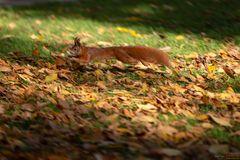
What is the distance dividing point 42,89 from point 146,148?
148 cm

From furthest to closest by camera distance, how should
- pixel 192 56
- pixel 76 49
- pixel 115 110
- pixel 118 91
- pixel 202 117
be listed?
pixel 192 56, pixel 76 49, pixel 118 91, pixel 115 110, pixel 202 117

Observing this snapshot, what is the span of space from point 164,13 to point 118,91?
4.29 m

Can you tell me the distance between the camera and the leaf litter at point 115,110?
3.51 meters

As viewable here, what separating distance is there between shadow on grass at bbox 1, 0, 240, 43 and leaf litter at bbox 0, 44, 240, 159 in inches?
77.4

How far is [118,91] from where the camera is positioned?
4.79 meters

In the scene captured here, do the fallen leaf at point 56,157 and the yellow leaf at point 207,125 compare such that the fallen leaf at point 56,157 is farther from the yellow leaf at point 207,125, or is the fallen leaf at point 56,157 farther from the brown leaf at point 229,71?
the brown leaf at point 229,71

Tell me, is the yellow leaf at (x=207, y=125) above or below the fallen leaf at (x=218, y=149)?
above

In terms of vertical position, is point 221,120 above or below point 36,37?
below

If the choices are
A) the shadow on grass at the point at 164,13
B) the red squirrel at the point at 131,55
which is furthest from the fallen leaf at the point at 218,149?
the shadow on grass at the point at 164,13

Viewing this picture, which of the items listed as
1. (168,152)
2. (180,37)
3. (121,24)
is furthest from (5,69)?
(121,24)

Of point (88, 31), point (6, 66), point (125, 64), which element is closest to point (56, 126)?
point (6, 66)

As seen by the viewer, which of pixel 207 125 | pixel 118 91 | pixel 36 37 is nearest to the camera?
pixel 207 125

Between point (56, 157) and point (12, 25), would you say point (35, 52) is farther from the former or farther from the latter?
point (56, 157)

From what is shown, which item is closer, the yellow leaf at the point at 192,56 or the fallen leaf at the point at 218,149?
the fallen leaf at the point at 218,149
